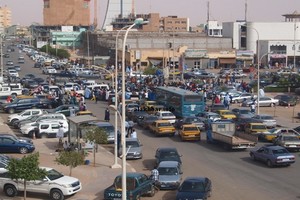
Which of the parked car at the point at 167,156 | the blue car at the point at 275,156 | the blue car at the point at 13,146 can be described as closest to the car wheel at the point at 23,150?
the blue car at the point at 13,146

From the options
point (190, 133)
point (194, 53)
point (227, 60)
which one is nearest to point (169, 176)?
point (190, 133)

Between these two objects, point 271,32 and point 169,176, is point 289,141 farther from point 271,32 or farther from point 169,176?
point 271,32

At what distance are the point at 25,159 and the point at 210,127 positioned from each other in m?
15.2

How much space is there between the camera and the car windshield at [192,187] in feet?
66.4

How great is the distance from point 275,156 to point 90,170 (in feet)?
25.9

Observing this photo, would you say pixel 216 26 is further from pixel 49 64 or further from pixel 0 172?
pixel 0 172

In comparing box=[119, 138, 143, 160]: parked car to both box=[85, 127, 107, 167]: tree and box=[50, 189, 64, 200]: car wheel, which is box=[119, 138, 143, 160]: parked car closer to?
box=[85, 127, 107, 167]: tree

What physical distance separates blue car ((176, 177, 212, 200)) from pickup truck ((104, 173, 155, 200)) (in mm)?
1218

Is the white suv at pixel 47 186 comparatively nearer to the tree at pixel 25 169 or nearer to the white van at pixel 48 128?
the tree at pixel 25 169

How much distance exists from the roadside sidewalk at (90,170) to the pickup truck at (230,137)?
18.7 feet

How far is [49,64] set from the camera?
3925 inches

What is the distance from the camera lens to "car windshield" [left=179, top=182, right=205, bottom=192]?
797 inches

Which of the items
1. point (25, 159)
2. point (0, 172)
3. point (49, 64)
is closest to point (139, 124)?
point (0, 172)

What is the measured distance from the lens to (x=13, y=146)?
96.8 feet
